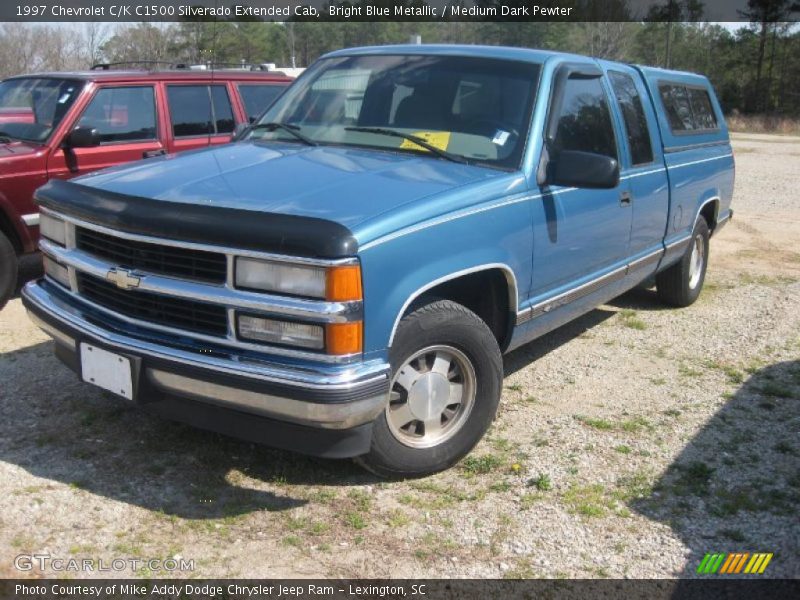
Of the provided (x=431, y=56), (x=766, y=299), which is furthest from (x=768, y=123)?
(x=431, y=56)

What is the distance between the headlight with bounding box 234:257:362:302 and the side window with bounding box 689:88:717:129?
4515 mm

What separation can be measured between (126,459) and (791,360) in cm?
434

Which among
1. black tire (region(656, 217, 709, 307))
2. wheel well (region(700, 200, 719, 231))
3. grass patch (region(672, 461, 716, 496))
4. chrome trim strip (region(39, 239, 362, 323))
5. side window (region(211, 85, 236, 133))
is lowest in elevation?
grass patch (region(672, 461, 716, 496))

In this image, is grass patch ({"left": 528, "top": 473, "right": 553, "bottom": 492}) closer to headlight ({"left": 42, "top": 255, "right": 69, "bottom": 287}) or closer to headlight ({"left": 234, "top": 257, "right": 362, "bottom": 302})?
headlight ({"left": 234, "top": 257, "right": 362, "bottom": 302})

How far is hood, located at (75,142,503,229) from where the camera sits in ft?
10.2

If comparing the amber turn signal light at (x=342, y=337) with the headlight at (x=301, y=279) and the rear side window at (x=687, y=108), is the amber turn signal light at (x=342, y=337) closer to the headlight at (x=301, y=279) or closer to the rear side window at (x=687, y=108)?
the headlight at (x=301, y=279)

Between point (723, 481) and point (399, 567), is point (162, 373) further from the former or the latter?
point (723, 481)

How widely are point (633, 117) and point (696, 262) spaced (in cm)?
217

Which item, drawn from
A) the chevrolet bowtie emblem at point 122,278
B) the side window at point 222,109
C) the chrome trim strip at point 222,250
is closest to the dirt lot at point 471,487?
the chevrolet bowtie emblem at point 122,278

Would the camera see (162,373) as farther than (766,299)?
No

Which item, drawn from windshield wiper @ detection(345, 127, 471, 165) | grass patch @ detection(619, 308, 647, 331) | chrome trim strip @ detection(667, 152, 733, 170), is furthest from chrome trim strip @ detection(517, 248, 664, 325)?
windshield wiper @ detection(345, 127, 471, 165)

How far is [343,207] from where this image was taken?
10.1ft

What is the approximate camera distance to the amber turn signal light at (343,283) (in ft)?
9.36

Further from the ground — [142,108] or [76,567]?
[142,108]
